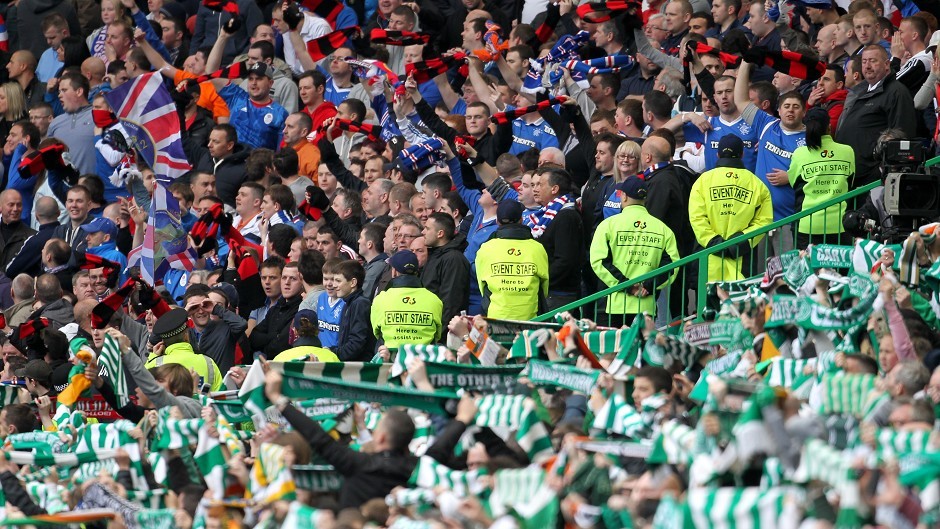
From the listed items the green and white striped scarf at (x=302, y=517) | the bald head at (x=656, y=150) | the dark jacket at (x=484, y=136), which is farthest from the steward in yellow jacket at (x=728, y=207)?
the green and white striped scarf at (x=302, y=517)

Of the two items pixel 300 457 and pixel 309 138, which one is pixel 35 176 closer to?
pixel 309 138

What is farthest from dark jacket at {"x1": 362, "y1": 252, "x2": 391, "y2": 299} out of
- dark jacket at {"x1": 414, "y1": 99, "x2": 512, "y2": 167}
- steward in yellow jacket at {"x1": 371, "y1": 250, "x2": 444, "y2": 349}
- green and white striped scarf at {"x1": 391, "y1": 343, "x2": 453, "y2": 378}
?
green and white striped scarf at {"x1": 391, "y1": 343, "x2": 453, "y2": 378}

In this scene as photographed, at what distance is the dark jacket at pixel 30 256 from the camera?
15984mm

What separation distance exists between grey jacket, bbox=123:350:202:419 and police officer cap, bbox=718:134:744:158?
3.94 m

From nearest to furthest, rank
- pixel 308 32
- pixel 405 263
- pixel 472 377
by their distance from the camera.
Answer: pixel 472 377
pixel 405 263
pixel 308 32

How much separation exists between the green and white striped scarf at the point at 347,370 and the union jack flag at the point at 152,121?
6427 mm

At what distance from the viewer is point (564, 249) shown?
502 inches

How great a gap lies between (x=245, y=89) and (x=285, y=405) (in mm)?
8984

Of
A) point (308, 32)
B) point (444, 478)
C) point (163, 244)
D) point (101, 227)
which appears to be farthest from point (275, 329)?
point (308, 32)

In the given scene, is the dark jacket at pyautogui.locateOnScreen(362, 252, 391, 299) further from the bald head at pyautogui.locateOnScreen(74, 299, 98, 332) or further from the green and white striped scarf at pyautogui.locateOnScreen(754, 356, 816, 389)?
the green and white striped scarf at pyautogui.locateOnScreen(754, 356, 816, 389)

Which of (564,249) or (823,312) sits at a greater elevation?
(564,249)

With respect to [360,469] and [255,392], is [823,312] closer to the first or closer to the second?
[360,469]

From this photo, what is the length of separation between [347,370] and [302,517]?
2.85m

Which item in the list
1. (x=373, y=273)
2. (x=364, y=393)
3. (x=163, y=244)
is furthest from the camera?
(x=163, y=244)
